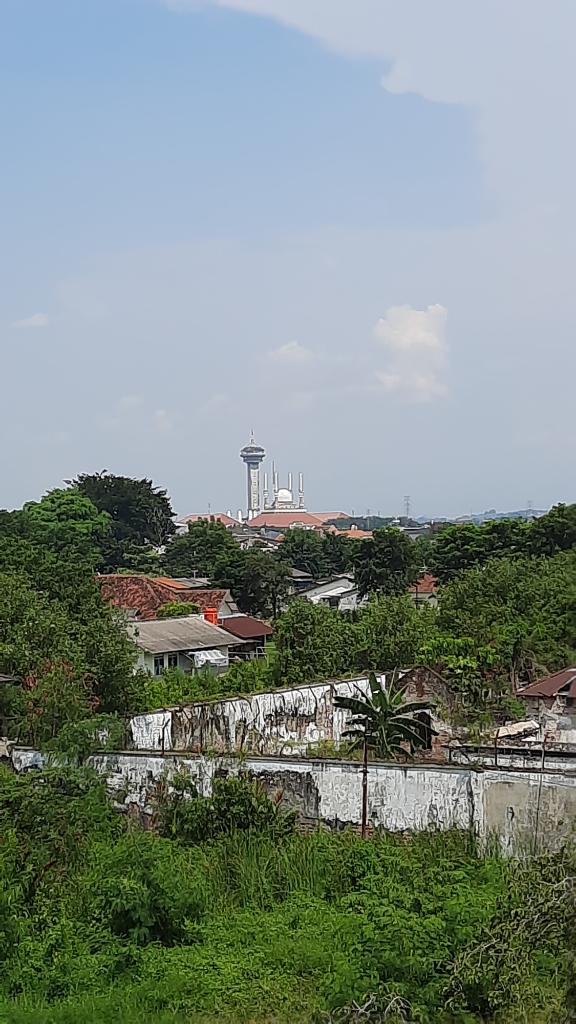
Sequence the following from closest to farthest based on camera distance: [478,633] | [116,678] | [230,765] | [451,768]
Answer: [451,768]
[230,765]
[116,678]
[478,633]

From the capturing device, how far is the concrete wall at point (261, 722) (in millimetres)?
14227

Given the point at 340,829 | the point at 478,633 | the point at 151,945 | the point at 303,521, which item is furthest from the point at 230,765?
the point at 303,521

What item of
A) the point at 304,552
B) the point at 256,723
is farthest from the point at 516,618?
the point at 304,552

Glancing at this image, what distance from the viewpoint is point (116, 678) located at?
53.4 ft

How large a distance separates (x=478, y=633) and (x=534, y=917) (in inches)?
674

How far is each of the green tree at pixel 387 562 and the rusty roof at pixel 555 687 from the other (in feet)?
85.0

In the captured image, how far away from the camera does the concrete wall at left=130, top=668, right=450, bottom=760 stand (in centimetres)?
1423

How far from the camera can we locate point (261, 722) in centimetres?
1572

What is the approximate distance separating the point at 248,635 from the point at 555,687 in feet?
47.0

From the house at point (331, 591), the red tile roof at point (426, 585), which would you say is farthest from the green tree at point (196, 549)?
the red tile roof at point (426, 585)

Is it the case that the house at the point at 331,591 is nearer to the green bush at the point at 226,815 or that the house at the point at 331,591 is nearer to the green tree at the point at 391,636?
the green tree at the point at 391,636

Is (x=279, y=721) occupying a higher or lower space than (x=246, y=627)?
lower

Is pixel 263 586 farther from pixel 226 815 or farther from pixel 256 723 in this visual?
pixel 226 815

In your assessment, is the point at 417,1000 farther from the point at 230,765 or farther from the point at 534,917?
the point at 230,765
